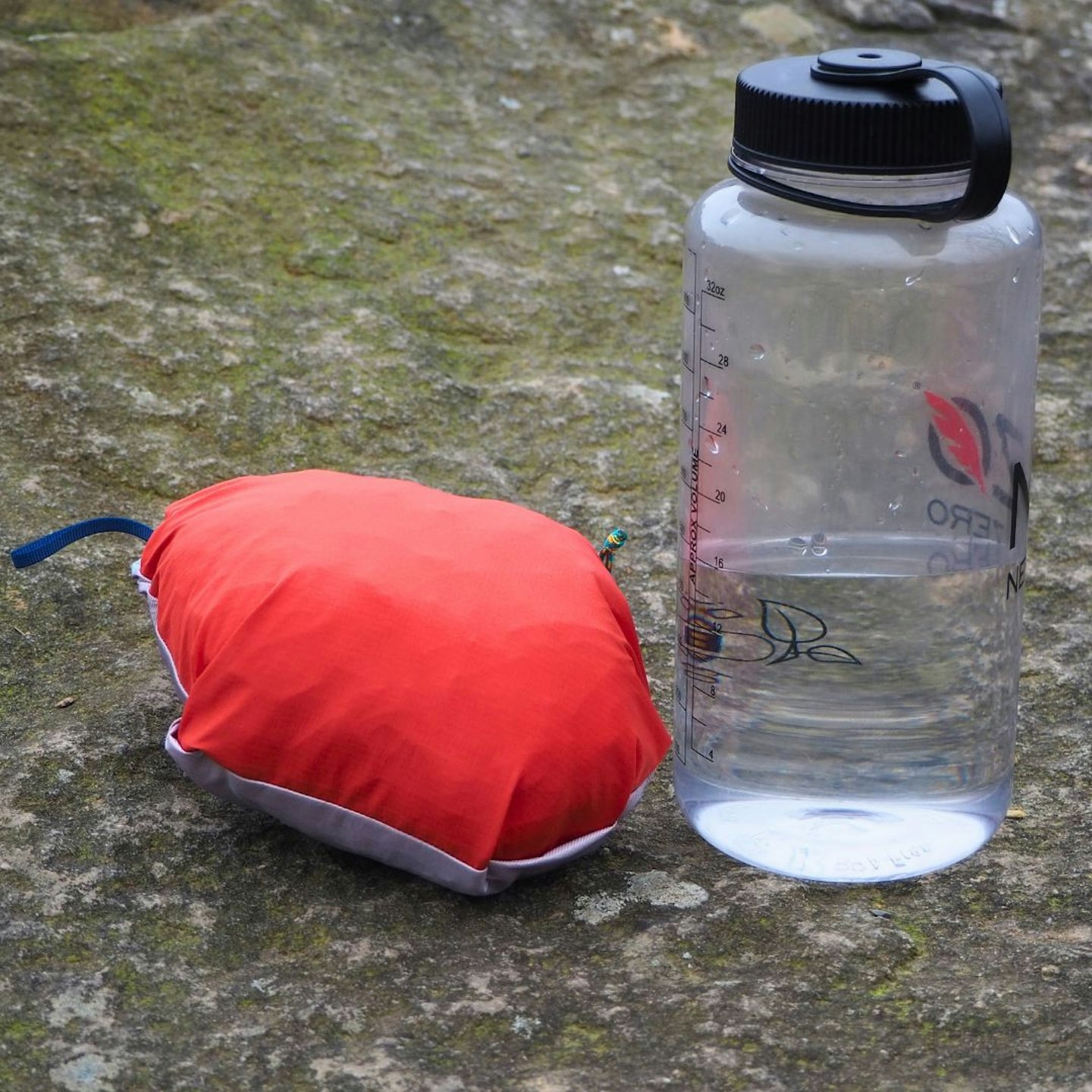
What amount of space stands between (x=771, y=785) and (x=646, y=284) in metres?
1.01

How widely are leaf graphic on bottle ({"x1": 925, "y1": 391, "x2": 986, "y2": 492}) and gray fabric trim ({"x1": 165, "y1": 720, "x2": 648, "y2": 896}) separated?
407mm

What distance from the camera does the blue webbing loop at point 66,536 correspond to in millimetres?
1407

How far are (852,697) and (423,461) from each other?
725 millimetres

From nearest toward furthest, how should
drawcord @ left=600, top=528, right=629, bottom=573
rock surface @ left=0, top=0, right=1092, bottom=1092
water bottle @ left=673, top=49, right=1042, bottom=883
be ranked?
rock surface @ left=0, top=0, right=1092, bottom=1092 < water bottle @ left=673, top=49, right=1042, bottom=883 < drawcord @ left=600, top=528, right=629, bottom=573

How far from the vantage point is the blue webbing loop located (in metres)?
1.41

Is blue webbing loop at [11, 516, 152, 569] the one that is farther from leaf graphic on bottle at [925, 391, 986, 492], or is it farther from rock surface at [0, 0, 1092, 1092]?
leaf graphic on bottle at [925, 391, 986, 492]

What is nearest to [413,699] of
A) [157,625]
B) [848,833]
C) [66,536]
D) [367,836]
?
[367,836]

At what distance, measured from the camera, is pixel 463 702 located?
1090 mm

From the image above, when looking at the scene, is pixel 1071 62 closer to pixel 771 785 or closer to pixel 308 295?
pixel 308 295

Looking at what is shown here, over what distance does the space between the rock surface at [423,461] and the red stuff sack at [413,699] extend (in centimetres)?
8

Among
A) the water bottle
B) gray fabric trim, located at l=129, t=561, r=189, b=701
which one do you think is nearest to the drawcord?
the water bottle

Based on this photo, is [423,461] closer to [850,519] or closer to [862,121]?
[850,519]

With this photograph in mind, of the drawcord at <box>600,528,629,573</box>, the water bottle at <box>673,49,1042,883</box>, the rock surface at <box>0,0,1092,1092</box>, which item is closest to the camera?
the rock surface at <box>0,0,1092,1092</box>

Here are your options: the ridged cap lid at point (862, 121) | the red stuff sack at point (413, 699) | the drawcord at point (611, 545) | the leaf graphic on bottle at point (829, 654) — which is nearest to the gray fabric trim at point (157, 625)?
the red stuff sack at point (413, 699)
